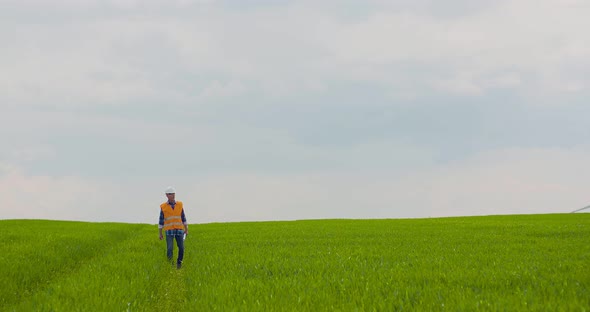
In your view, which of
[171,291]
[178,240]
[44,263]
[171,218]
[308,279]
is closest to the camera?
[308,279]

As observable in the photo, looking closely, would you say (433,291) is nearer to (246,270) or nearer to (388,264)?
(388,264)

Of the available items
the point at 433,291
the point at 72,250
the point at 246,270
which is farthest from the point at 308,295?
the point at 72,250

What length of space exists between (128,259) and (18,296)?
432 cm

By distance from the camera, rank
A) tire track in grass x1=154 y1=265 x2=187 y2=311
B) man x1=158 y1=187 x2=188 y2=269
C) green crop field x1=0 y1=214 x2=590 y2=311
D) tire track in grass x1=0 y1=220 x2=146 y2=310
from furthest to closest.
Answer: man x1=158 y1=187 x2=188 y2=269 < tire track in grass x1=0 y1=220 x2=146 y2=310 < tire track in grass x1=154 y1=265 x2=187 y2=311 < green crop field x1=0 y1=214 x2=590 y2=311

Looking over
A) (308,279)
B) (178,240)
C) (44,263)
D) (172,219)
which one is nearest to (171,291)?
(308,279)

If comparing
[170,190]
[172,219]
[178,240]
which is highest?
[170,190]

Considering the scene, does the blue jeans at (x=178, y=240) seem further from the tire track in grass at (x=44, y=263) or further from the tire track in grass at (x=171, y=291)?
the tire track in grass at (x=44, y=263)

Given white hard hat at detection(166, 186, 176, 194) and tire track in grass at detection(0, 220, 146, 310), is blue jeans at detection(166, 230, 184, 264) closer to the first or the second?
white hard hat at detection(166, 186, 176, 194)

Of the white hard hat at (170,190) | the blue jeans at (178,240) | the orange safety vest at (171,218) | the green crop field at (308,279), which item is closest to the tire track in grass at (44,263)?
the green crop field at (308,279)

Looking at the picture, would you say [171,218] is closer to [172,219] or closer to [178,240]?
[172,219]

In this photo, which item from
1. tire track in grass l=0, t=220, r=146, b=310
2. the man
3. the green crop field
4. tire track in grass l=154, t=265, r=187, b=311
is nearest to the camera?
the green crop field

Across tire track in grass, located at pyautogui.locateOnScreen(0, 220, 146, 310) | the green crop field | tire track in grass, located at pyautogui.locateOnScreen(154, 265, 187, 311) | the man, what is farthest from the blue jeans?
tire track in grass, located at pyautogui.locateOnScreen(0, 220, 146, 310)

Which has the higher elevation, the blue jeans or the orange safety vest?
the orange safety vest

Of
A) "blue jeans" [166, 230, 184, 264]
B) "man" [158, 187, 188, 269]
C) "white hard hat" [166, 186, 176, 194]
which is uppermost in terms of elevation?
"white hard hat" [166, 186, 176, 194]
